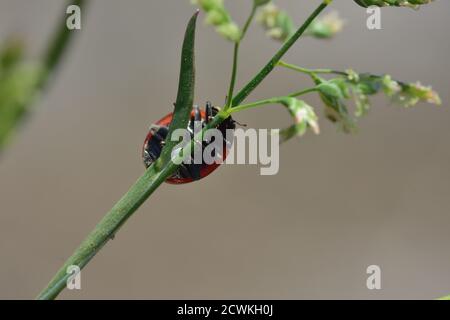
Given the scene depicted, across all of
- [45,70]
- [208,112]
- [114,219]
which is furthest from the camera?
[208,112]

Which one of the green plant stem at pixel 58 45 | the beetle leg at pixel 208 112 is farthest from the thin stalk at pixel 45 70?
the beetle leg at pixel 208 112

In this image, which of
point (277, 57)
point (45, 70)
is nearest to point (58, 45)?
point (45, 70)

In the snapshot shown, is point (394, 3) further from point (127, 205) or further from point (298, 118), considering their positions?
point (127, 205)

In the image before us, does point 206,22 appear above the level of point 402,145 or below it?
below

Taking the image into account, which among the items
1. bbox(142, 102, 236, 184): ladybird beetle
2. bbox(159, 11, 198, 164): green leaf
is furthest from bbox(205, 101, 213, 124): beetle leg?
bbox(159, 11, 198, 164): green leaf

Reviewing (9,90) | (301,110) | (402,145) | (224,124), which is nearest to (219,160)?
(224,124)

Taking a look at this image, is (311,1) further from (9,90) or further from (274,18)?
(9,90)

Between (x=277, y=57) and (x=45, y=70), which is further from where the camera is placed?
(x=277, y=57)
